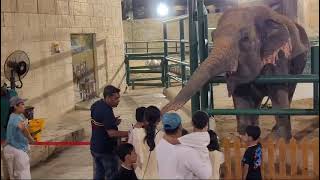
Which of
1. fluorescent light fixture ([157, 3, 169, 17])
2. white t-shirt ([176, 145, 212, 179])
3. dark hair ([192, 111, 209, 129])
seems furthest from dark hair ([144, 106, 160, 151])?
fluorescent light fixture ([157, 3, 169, 17])

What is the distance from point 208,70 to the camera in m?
5.95

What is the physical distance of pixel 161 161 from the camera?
12.6 ft

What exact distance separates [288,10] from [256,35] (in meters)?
2.03

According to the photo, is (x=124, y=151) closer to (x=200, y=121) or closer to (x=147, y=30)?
(x=200, y=121)

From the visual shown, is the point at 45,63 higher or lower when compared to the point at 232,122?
higher

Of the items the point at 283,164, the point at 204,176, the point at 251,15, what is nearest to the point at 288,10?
the point at 251,15

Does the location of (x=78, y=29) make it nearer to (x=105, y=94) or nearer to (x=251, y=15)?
(x=251, y=15)

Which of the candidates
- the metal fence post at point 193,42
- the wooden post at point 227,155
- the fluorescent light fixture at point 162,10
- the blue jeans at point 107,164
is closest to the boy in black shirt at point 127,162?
the blue jeans at point 107,164

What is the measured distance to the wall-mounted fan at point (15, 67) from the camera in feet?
29.1

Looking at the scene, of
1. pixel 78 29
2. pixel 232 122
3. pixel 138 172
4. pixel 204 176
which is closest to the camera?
pixel 204 176

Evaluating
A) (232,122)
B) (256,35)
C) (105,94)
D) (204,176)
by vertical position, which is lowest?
(232,122)

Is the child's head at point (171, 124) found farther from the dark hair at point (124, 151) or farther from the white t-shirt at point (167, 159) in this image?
the dark hair at point (124, 151)

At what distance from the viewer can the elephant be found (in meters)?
6.34

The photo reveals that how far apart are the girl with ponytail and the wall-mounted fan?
16.0 feet
